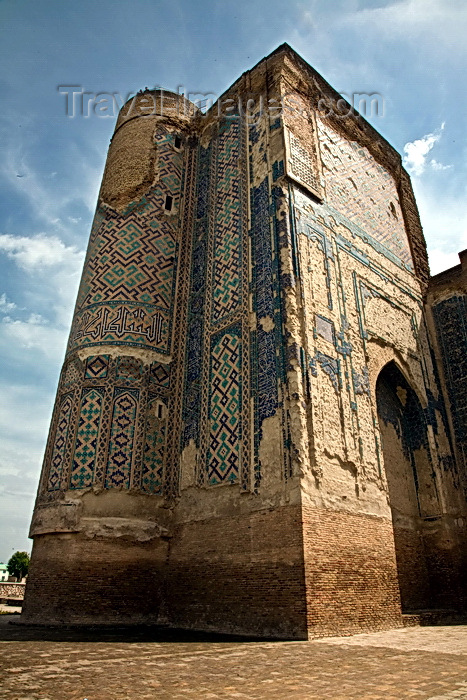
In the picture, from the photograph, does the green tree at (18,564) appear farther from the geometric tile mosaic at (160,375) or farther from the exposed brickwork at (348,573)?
the exposed brickwork at (348,573)

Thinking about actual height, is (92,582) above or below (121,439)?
below

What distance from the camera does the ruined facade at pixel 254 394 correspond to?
20.0 ft

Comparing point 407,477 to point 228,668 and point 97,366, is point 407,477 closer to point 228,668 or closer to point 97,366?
point 97,366

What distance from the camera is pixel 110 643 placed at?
186 inches

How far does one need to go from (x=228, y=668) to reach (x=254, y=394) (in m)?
3.65

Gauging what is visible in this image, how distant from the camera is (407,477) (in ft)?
28.2

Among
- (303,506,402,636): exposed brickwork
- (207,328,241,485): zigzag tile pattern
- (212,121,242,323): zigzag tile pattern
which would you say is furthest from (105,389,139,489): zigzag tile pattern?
(303,506,402,636): exposed brickwork

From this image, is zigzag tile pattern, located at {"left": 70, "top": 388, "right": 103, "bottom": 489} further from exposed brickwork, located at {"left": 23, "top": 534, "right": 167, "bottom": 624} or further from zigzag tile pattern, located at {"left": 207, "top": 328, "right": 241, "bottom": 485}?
zigzag tile pattern, located at {"left": 207, "top": 328, "right": 241, "bottom": 485}

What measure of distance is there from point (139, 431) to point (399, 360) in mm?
4639

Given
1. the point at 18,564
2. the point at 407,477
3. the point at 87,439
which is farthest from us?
the point at 18,564

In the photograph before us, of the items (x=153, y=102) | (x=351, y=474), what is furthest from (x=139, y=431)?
(x=153, y=102)

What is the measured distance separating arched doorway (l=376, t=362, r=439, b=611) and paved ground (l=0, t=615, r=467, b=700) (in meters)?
2.61

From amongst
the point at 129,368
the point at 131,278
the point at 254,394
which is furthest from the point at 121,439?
the point at 131,278

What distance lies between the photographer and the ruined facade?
20.0 feet
